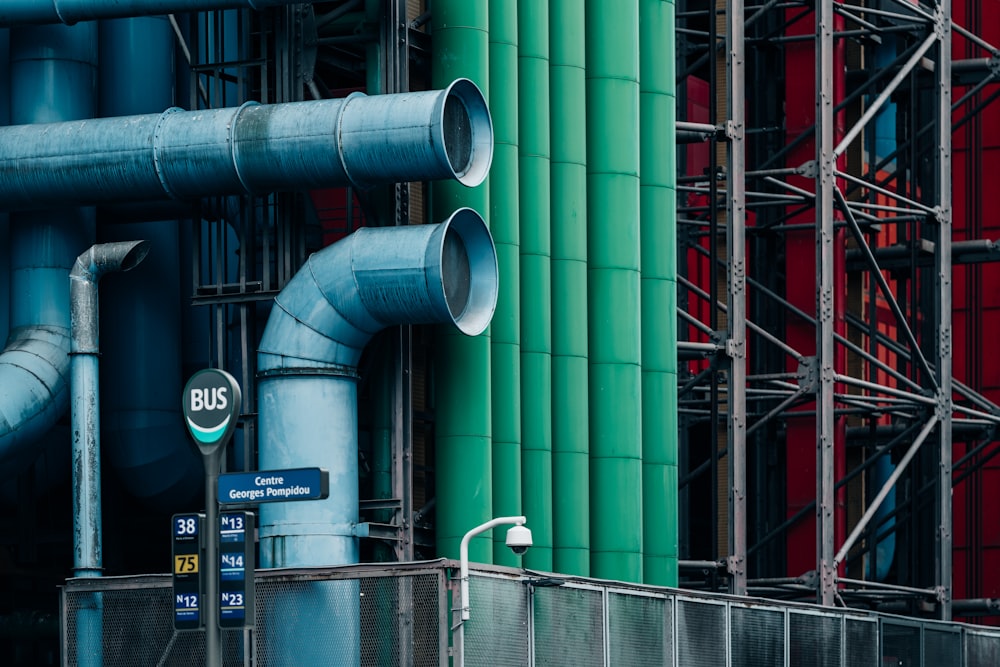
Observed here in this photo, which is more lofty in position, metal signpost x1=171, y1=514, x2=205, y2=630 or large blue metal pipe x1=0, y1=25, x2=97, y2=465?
large blue metal pipe x1=0, y1=25, x2=97, y2=465

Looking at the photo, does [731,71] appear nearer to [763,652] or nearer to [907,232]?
[763,652]

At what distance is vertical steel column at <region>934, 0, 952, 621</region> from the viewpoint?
1560 inches

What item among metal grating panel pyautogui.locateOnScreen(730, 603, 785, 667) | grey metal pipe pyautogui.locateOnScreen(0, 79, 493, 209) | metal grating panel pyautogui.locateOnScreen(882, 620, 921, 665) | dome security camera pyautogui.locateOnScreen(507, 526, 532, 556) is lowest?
metal grating panel pyautogui.locateOnScreen(882, 620, 921, 665)

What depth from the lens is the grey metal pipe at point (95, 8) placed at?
27078 mm

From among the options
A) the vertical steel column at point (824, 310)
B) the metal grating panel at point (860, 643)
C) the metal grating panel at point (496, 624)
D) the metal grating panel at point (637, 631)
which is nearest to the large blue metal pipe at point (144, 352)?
the metal grating panel at point (637, 631)

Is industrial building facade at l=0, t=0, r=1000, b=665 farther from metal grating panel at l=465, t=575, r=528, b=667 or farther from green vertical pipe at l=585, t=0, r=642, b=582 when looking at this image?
metal grating panel at l=465, t=575, r=528, b=667

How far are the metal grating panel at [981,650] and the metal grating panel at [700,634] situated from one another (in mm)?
7229

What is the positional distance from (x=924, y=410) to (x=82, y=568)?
60.9 feet

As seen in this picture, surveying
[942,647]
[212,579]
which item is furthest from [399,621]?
[942,647]

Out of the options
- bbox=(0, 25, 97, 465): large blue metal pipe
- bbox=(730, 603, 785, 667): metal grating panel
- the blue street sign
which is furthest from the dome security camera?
bbox=(0, 25, 97, 465): large blue metal pipe

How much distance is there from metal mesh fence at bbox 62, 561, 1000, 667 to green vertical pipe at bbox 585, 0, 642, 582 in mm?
4132

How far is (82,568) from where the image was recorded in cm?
2667

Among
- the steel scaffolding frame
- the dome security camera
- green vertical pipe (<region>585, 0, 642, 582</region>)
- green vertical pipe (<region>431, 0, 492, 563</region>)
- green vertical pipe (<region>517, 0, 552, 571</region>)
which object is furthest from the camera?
the steel scaffolding frame

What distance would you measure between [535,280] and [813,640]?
19.5 feet
